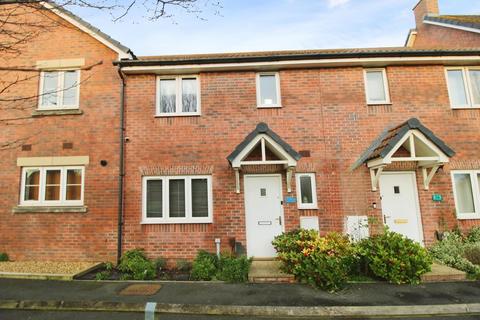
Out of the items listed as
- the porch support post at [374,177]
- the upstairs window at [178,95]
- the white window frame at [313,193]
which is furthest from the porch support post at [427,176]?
the upstairs window at [178,95]

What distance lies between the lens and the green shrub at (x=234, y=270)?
698cm

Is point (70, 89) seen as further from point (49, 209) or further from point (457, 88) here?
point (457, 88)

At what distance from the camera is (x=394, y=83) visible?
30.6 ft

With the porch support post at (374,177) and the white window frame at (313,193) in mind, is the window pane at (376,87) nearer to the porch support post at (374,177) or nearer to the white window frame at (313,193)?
the porch support post at (374,177)

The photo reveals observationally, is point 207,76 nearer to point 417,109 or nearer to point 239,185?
point 239,185

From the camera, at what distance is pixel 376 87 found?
9.51m

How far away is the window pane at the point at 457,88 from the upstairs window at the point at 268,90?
5437 millimetres

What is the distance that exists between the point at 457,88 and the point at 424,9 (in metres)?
7.67

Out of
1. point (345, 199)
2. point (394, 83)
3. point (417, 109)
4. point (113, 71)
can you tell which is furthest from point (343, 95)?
point (113, 71)

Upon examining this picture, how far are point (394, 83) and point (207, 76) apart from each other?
5.85m

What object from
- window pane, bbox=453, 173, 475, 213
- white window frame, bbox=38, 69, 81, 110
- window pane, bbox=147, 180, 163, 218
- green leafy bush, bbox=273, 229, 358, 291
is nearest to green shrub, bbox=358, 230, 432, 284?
green leafy bush, bbox=273, 229, 358, 291

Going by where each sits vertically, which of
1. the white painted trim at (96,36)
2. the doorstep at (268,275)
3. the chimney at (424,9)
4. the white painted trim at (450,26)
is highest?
the chimney at (424,9)

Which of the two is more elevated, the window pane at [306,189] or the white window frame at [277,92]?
the white window frame at [277,92]

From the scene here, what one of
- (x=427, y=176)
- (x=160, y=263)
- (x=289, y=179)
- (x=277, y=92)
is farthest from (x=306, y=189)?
(x=160, y=263)
